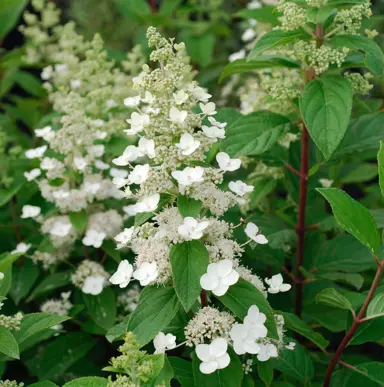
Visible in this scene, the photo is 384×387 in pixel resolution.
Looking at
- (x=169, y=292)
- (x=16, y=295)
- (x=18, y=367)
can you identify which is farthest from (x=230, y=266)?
(x=18, y=367)

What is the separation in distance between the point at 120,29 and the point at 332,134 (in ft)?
9.41

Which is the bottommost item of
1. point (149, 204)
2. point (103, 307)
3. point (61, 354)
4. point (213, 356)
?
point (61, 354)

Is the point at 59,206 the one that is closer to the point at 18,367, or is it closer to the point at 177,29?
the point at 18,367

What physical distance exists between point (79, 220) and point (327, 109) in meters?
0.86

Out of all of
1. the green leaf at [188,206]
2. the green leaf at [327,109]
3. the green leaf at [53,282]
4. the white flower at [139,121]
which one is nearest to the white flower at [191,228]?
the green leaf at [188,206]

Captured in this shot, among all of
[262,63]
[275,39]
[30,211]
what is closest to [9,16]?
[30,211]

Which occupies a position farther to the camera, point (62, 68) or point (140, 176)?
point (62, 68)

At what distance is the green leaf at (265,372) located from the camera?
1339 mm

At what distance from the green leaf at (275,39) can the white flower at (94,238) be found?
2.39 ft

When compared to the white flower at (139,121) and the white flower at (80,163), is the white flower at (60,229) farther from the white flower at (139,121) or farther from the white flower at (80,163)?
the white flower at (139,121)

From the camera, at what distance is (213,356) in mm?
1216

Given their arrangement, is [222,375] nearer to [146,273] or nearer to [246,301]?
[246,301]

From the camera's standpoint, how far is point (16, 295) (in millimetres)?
2068

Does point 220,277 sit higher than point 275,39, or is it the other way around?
point 275,39
